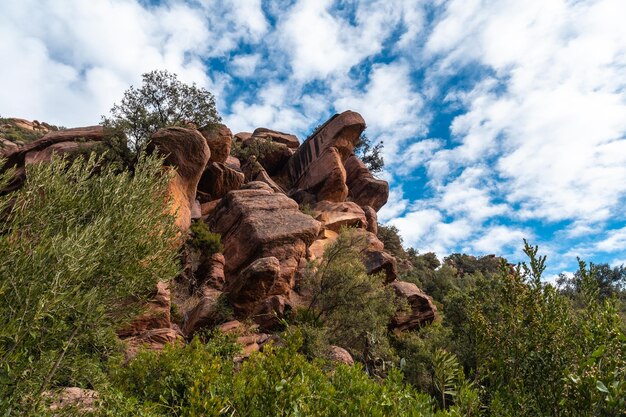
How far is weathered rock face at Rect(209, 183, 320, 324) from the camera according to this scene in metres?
23.8

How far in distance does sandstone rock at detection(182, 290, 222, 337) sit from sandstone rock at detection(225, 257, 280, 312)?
5.27ft

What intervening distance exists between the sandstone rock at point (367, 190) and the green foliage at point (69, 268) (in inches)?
1658

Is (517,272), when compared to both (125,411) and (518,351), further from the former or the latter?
(125,411)

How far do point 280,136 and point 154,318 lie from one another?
44744 millimetres

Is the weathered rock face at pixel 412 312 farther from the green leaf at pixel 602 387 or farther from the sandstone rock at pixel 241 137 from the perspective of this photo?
the sandstone rock at pixel 241 137

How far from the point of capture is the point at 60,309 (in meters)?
7.34

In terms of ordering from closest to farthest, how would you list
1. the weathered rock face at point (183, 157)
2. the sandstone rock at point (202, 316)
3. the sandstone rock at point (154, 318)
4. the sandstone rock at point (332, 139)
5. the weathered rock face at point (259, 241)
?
1. the sandstone rock at point (154, 318)
2. the sandstone rock at point (202, 316)
3. the weathered rock face at point (259, 241)
4. the weathered rock face at point (183, 157)
5. the sandstone rock at point (332, 139)

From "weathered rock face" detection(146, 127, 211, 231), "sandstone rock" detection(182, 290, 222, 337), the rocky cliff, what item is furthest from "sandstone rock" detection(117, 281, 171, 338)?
"weathered rock face" detection(146, 127, 211, 231)

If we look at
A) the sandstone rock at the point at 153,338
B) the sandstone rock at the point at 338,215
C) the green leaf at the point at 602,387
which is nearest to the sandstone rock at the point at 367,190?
the sandstone rock at the point at 338,215

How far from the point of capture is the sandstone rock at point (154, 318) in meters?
17.2

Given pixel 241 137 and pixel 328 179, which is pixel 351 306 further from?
pixel 241 137

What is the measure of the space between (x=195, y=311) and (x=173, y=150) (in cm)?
1261

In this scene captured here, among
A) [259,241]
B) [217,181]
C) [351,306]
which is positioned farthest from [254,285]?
[217,181]

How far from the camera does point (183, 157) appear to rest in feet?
87.8
